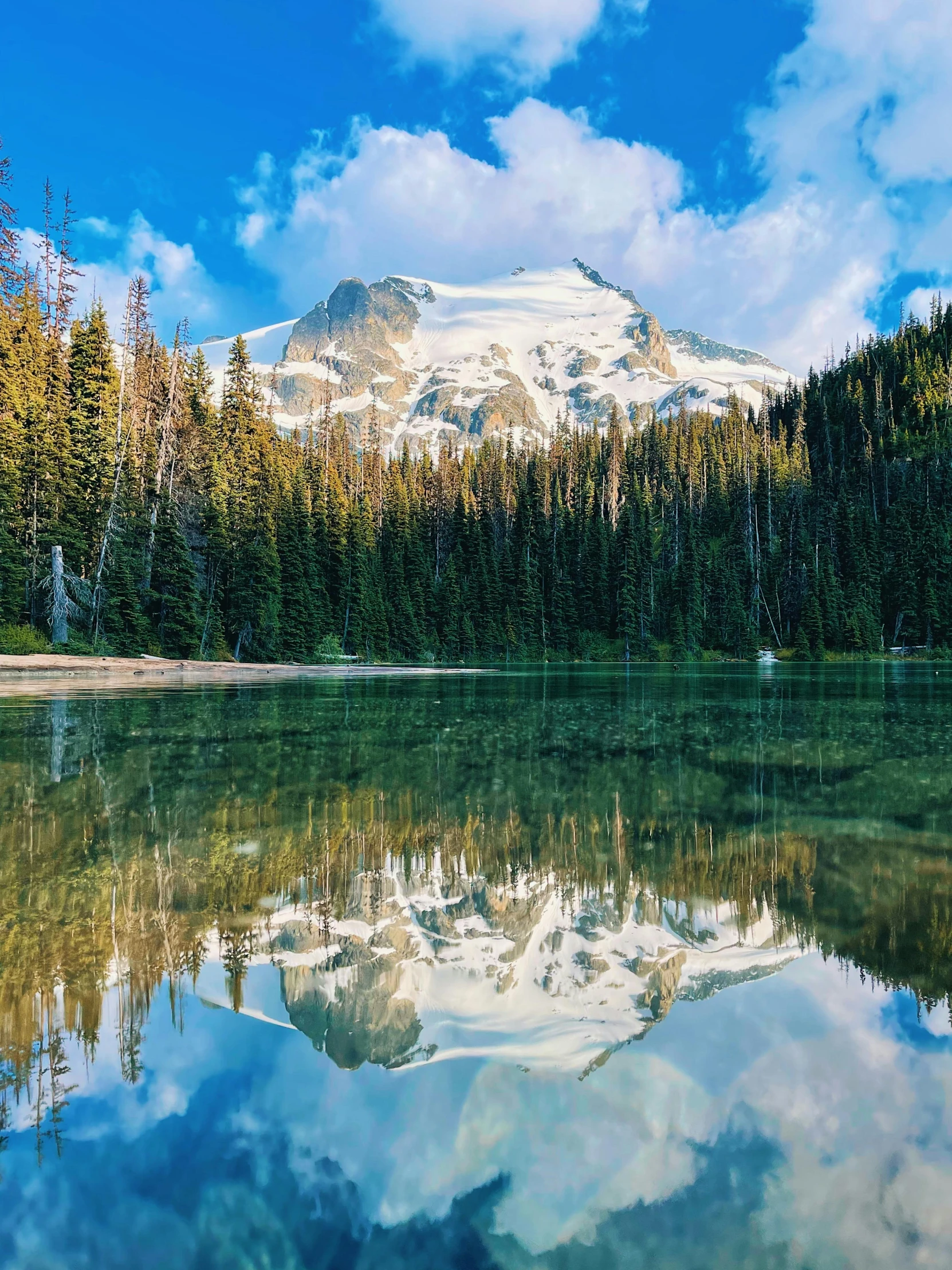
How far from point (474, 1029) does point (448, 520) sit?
9656cm

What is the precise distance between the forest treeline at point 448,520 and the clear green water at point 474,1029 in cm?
3634

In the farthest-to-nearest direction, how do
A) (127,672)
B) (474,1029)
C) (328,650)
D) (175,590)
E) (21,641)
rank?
(328,650), (175,590), (21,641), (127,672), (474,1029)

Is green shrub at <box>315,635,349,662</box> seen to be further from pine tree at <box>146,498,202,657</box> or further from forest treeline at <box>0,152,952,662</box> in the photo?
pine tree at <box>146,498,202,657</box>

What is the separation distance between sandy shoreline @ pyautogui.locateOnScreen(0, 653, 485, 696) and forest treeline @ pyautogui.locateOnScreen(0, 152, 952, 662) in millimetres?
3528

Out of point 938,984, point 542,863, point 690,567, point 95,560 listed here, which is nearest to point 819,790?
point 542,863

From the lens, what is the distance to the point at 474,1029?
3498 mm

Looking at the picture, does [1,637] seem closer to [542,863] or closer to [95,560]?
[95,560]

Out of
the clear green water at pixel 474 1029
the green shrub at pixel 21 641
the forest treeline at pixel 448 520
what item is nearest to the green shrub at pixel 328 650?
the forest treeline at pixel 448 520

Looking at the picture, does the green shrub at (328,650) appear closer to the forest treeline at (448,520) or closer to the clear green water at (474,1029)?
the forest treeline at (448,520)

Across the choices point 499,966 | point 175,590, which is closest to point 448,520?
point 175,590

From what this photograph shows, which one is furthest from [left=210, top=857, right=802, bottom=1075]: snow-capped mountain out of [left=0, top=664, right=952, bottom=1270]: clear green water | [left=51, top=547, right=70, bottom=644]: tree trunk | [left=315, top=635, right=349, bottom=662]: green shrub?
[left=315, top=635, right=349, bottom=662]: green shrub

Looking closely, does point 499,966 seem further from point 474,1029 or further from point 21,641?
point 21,641

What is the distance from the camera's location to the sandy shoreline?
1102 inches

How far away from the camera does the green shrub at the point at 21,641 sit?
112 ft
